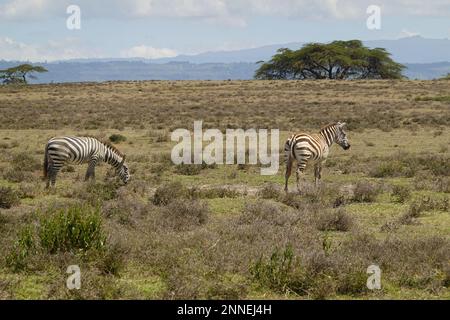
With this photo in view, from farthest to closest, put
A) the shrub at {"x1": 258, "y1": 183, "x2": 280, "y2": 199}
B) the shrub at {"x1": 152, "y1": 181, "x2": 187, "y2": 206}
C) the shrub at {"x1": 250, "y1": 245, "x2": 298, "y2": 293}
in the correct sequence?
the shrub at {"x1": 258, "y1": 183, "x2": 280, "y2": 199}
the shrub at {"x1": 152, "y1": 181, "x2": 187, "y2": 206}
the shrub at {"x1": 250, "y1": 245, "x2": 298, "y2": 293}

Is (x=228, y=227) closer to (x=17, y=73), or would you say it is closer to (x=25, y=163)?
(x=25, y=163)

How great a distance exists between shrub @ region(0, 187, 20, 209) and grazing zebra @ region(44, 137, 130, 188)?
194 centimetres

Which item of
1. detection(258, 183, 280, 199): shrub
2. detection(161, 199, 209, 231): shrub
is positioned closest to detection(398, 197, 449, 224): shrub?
detection(258, 183, 280, 199): shrub

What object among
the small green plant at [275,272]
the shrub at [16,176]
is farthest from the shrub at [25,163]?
the small green plant at [275,272]

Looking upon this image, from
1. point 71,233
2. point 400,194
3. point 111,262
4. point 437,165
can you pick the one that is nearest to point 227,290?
point 111,262

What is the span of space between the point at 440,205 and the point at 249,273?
6573 millimetres

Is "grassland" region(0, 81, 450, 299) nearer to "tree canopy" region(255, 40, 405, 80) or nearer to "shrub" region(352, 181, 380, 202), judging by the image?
"shrub" region(352, 181, 380, 202)

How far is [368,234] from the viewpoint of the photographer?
11.0 meters

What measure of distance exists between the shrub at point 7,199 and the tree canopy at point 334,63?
7761cm

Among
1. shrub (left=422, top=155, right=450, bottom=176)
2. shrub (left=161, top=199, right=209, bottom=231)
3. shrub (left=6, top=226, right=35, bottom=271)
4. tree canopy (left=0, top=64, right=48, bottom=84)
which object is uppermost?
tree canopy (left=0, top=64, right=48, bottom=84)

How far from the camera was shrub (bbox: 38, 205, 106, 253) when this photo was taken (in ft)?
30.3

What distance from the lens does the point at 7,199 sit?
44.3 ft

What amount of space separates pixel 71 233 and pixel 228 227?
294cm
